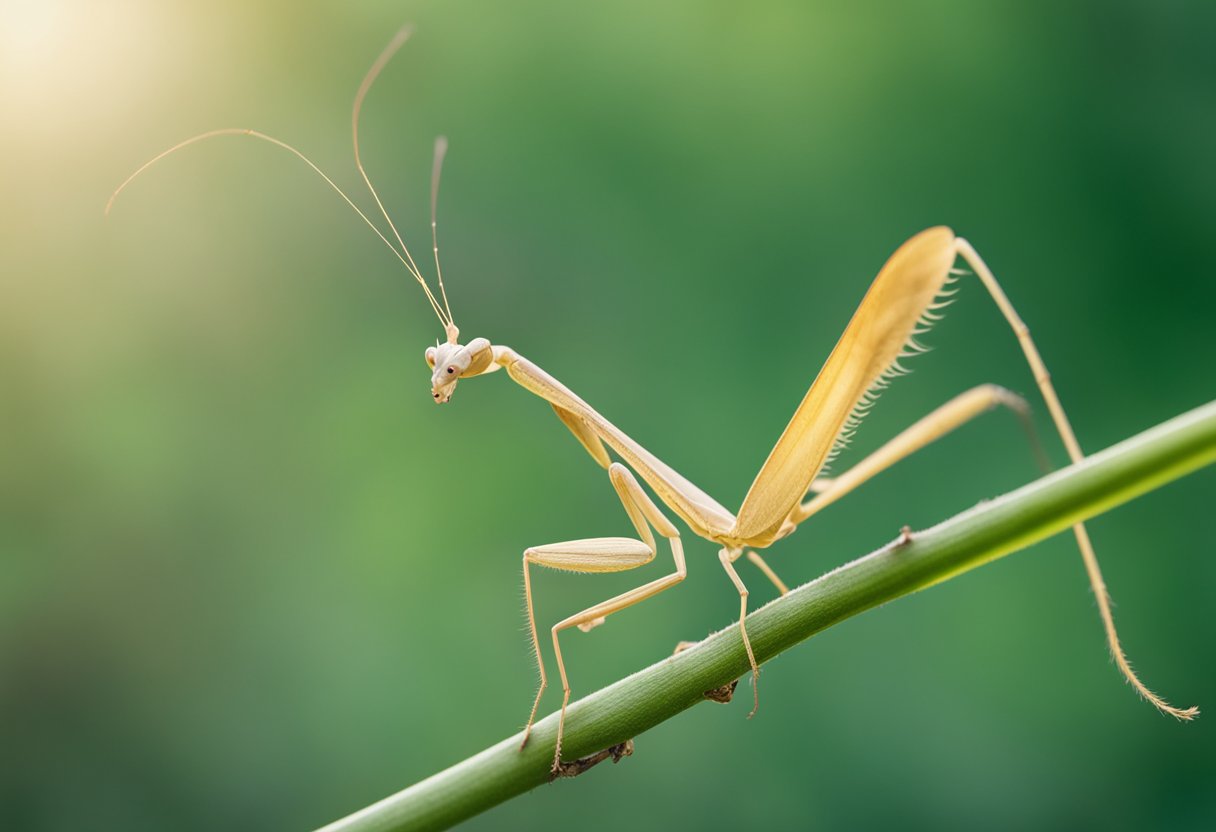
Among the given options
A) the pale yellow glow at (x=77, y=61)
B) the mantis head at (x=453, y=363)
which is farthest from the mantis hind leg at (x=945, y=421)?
the pale yellow glow at (x=77, y=61)

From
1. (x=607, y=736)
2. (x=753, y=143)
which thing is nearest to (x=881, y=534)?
(x=753, y=143)

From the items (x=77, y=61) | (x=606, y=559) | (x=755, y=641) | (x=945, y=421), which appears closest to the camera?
(x=755, y=641)

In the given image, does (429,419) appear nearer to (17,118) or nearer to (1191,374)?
(17,118)

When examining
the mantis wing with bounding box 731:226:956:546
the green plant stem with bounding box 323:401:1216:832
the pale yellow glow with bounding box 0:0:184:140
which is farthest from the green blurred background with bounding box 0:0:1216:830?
the green plant stem with bounding box 323:401:1216:832

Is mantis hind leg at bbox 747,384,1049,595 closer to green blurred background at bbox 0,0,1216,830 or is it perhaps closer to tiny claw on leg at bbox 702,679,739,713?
tiny claw on leg at bbox 702,679,739,713

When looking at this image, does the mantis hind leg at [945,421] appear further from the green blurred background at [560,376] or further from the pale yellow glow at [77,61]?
the pale yellow glow at [77,61]

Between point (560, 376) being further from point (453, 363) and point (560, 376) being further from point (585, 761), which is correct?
point (585, 761)

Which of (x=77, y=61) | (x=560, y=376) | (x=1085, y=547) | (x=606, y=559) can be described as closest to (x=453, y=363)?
(x=606, y=559)
